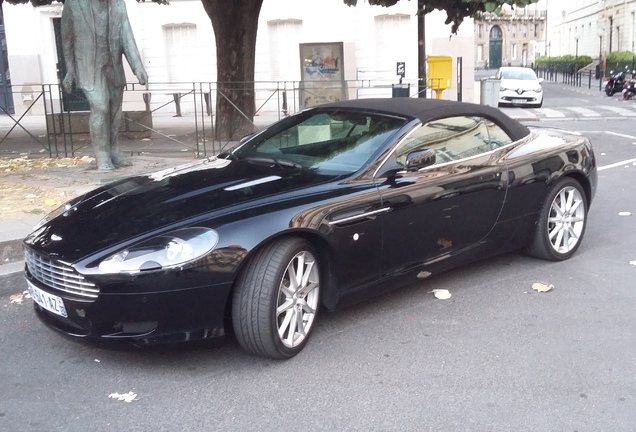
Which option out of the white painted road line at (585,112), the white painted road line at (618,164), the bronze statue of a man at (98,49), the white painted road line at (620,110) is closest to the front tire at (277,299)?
the bronze statue of a man at (98,49)

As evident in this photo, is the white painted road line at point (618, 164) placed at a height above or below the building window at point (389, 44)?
below

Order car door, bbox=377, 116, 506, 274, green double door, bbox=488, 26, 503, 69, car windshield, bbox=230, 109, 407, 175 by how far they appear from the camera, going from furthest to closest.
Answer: green double door, bbox=488, 26, 503, 69
car windshield, bbox=230, 109, 407, 175
car door, bbox=377, 116, 506, 274

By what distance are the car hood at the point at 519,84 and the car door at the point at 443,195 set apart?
19514 mm

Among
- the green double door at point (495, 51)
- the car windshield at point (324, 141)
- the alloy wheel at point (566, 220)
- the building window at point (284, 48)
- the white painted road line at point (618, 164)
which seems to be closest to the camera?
the car windshield at point (324, 141)

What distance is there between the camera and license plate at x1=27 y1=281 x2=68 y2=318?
12.7ft

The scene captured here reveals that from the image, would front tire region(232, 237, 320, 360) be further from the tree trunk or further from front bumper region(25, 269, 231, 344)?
the tree trunk

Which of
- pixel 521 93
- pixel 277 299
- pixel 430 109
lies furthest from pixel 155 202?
pixel 521 93

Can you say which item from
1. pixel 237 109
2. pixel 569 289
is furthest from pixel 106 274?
pixel 237 109

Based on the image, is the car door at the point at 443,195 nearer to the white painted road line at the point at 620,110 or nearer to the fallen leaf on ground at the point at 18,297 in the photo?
the fallen leaf on ground at the point at 18,297

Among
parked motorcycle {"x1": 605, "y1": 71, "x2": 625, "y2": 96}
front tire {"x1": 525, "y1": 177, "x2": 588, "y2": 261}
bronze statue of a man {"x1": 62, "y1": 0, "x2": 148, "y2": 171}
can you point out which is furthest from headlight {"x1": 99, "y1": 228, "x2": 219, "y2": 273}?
parked motorcycle {"x1": 605, "y1": 71, "x2": 625, "y2": 96}

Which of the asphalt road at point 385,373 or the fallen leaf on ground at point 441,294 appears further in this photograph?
the fallen leaf on ground at point 441,294

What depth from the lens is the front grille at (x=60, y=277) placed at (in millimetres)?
3725

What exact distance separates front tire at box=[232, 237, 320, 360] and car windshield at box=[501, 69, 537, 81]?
73.2ft

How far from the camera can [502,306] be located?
→ 5.00 meters
